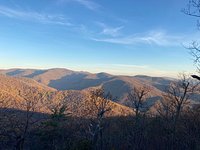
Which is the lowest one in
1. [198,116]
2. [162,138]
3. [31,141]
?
[31,141]

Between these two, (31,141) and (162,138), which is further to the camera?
(31,141)

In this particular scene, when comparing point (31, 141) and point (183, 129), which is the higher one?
→ point (183, 129)

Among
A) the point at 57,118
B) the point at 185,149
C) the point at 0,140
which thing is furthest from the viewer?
the point at 0,140

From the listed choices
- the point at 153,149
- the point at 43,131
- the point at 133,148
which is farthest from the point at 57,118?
the point at 153,149

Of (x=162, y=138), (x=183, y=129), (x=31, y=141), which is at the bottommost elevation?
(x=31, y=141)

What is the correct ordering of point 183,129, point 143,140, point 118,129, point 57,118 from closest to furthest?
point 183,129
point 57,118
point 143,140
point 118,129

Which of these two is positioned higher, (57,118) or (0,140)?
(57,118)

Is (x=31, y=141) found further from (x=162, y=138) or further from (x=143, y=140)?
(x=162, y=138)

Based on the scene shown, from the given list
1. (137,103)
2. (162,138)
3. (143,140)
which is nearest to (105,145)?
(143,140)

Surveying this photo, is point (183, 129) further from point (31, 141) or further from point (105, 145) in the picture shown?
point (31, 141)
